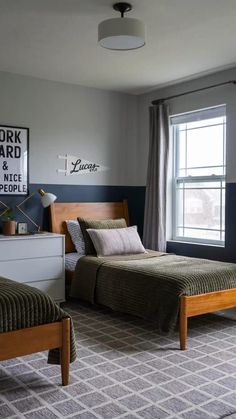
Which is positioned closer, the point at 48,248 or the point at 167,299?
the point at 167,299

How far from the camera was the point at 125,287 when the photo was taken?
3.86 metres

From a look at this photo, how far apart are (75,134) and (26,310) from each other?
10.0 feet

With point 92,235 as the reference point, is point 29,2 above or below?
above

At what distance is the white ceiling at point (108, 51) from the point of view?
3105 mm

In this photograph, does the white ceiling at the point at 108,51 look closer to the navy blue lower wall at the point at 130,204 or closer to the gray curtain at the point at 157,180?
the gray curtain at the point at 157,180

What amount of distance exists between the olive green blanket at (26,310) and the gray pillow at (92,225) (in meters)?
2.02

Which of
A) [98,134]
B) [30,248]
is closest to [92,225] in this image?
[30,248]

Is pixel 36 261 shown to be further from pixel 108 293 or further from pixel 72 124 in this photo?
pixel 72 124

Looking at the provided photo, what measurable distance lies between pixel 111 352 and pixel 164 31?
2.51 meters

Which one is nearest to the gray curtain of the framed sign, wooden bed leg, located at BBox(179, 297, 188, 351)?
the framed sign

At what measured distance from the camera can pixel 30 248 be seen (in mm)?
4289

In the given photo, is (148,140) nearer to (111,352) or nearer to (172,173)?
(172,173)

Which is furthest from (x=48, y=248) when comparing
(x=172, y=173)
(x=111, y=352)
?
(x=172, y=173)

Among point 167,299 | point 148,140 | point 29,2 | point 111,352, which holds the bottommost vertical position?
point 111,352
